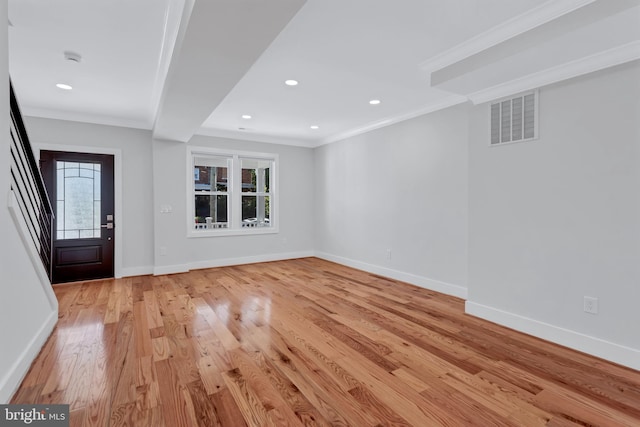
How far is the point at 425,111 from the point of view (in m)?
4.27

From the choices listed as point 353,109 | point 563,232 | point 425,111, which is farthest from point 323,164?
point 563,232

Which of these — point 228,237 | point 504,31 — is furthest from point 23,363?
point 504,31

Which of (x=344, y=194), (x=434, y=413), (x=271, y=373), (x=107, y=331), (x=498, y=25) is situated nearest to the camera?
(x=434, y=413)

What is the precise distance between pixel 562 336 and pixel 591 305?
1.20 ft

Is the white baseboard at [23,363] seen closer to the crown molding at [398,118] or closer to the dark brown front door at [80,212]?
the dark brown front door at [80,212]

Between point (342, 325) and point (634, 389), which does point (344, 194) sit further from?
point (634, 389)

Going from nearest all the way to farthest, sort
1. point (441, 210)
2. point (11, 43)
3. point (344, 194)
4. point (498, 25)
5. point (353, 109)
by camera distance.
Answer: point (498, 25)
point (11, 43)
point (441, 210)
point (353, 109)
point (344, 194)

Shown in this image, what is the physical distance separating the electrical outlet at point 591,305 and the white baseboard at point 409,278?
1.38 m

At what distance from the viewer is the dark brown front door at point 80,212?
4574 millimetres

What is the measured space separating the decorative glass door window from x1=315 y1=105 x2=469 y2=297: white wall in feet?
13.7

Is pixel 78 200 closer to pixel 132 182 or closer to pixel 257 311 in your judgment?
pixel 132 182

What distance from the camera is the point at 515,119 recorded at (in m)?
2.97

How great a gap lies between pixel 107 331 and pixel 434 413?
9.56 ft

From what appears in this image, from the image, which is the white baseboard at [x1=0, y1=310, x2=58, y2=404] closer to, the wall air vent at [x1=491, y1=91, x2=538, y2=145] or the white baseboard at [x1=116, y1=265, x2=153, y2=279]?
the white baseboard at [x1=116, y1=265, x2=153, y2=279]
